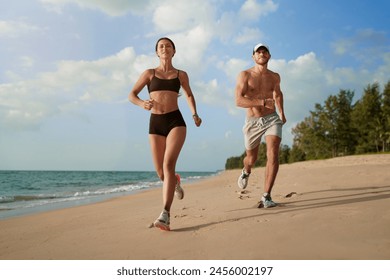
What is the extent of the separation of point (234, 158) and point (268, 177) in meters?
101

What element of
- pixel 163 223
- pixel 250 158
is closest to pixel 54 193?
pixel 250 158

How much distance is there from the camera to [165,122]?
467 centimetres

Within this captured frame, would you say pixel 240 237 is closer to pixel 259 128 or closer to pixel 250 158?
pixel 259 128

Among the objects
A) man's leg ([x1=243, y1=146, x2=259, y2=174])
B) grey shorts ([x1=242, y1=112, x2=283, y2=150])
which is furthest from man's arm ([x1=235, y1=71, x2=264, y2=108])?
man's leg ([x1=243, y1=146, x2=259, y2=174])

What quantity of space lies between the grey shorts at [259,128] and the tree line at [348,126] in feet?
145

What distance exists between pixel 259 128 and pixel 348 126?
48.9 meters

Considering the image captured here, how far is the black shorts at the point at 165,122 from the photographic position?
4648 millimetres

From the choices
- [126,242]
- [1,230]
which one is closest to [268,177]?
[126,242]

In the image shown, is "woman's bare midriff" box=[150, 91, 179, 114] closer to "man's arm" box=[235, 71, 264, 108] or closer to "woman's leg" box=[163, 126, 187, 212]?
"woman's leg" box=[163, 126, 187, 212]

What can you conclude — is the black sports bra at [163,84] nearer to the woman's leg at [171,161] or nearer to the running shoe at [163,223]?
the woman's leg at [171,161]

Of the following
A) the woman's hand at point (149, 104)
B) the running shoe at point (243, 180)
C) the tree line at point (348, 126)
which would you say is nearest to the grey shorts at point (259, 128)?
the running shoe at point (243, 180)

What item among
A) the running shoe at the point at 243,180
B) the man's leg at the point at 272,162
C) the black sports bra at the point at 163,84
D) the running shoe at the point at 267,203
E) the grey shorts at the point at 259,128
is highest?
the black sports bra at the point at 163,84

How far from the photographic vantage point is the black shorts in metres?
4.65
